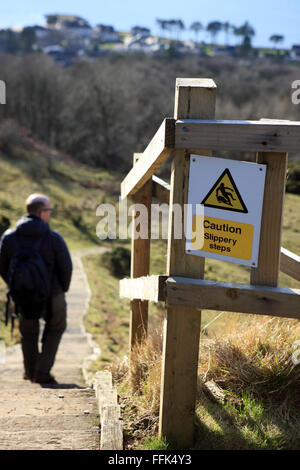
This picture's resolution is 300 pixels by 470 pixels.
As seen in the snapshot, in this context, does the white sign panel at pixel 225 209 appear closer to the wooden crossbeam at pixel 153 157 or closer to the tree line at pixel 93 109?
the wooden crossbeam at pixel 153 157

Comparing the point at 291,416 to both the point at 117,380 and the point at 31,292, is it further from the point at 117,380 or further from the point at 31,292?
the point at 31,292

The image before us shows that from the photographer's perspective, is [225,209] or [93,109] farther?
[93,109]

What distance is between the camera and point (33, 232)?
4.29 meters

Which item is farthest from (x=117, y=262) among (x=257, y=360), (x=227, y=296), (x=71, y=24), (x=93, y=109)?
(x=71, y=24)

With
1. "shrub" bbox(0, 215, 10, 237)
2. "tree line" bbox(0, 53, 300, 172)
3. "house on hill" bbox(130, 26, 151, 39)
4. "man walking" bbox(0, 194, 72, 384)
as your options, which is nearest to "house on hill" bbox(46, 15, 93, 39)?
"house on hill" bbox(130, 26, 151, 39)

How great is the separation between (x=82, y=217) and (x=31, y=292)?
17589 mm

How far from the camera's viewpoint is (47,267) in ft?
14.3

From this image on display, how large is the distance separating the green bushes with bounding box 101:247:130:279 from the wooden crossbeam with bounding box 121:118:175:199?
1125 centimetres

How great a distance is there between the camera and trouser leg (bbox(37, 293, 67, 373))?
14.9ft

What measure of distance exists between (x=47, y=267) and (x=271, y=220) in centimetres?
248

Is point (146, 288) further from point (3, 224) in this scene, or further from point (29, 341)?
point (3, 224)

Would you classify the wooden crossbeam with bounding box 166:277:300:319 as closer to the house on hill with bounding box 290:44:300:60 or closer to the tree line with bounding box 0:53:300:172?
the tree line with bounding box 0:53:300:172

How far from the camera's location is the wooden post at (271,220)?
7.56ft

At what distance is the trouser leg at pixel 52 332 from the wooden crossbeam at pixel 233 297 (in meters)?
2.25
